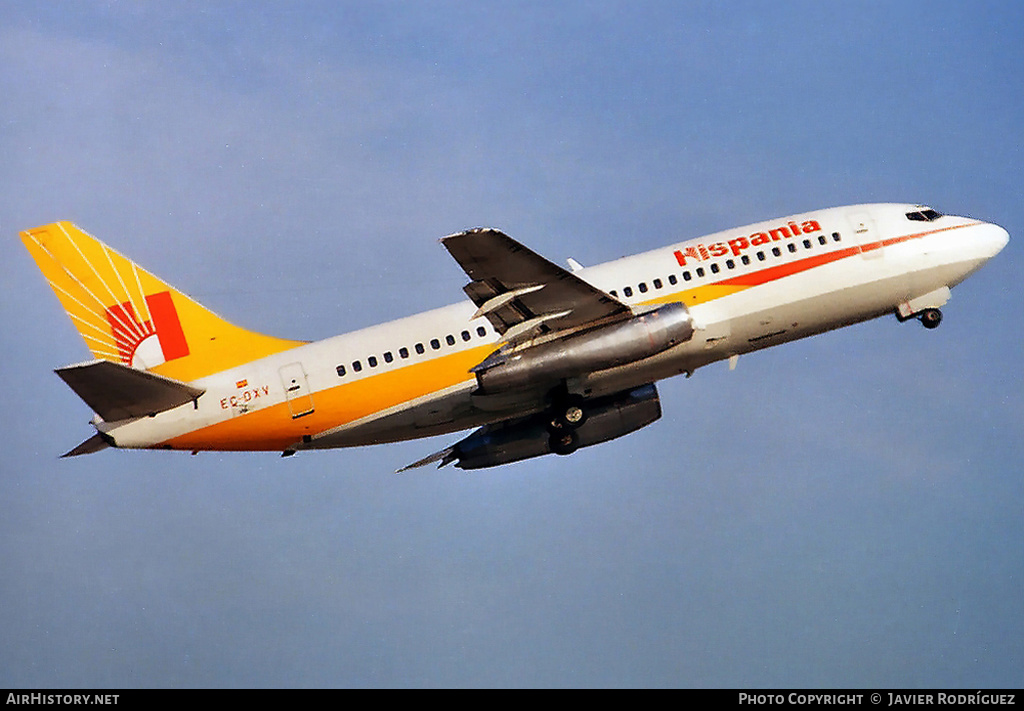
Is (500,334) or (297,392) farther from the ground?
(500,334)

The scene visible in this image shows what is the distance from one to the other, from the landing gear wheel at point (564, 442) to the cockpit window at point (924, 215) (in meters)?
14.8

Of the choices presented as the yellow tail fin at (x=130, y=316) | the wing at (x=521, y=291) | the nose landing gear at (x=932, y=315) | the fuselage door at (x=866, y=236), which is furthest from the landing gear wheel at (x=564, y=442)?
the nose landing gear at (x=932, y=315)

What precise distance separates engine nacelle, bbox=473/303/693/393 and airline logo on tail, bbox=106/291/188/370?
11.0m

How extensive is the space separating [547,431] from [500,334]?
243 inches

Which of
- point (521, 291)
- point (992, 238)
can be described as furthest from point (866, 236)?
point (521, 291)

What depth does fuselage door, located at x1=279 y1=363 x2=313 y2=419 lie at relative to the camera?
1833 inches

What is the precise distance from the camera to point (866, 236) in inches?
1946

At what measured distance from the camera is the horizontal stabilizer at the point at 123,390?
42.6 meters

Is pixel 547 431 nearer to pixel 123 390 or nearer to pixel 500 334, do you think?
pixel 500 334

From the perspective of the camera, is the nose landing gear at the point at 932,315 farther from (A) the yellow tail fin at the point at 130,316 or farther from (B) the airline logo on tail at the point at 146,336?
(B) the airline logo on tail at the point at 146,336

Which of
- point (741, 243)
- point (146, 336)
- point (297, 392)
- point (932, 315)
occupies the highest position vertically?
point (146, 336)

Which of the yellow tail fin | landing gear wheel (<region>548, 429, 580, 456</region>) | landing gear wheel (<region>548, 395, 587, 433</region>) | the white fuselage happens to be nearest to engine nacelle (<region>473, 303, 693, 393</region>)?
the white fuselage
